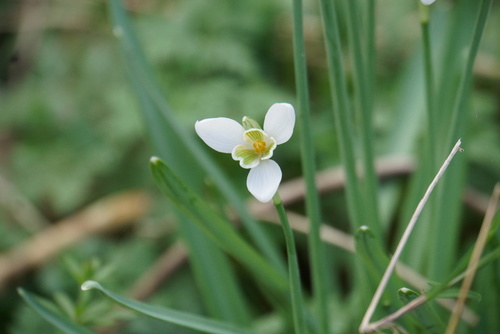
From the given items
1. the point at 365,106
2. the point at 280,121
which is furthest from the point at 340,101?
the point at 280,121

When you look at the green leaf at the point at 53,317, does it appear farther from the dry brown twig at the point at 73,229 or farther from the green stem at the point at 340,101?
the dry brown twig at the point at 73,229

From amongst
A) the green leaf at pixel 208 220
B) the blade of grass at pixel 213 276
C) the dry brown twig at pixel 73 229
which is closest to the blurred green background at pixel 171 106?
the dry brown twig at pixel 73 229

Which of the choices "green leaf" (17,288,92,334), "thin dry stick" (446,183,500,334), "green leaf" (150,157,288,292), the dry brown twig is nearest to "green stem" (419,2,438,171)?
"thin dry stick" (446,183,500,334)

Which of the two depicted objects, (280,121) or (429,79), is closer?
(280,121)

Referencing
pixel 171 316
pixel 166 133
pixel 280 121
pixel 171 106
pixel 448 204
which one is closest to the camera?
pixel 280 121

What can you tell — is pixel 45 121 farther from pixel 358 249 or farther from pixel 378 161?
pixel 358 249

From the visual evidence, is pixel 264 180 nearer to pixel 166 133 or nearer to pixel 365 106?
pixel 365 106
